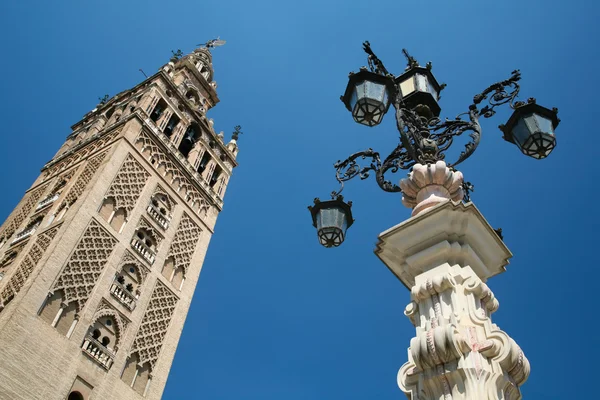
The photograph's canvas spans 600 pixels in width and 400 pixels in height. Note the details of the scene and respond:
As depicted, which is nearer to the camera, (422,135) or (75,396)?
(422,135)

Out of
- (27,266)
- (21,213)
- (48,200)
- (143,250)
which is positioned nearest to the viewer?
(27,266)

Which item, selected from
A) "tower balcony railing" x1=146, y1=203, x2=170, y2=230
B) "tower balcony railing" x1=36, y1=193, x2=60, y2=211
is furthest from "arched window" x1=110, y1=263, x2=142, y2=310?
"tower balcony railing" x1=36, y1=193, x2=60, y2=211

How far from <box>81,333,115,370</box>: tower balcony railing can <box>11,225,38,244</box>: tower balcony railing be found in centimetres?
437

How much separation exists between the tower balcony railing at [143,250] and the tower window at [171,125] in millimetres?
5987

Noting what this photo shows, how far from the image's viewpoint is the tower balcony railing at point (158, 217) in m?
18.6

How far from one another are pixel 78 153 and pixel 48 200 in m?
2.80

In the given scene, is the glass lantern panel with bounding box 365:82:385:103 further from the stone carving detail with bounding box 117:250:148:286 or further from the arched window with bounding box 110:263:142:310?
the stone carving detail with bounding box 117:250:148:286

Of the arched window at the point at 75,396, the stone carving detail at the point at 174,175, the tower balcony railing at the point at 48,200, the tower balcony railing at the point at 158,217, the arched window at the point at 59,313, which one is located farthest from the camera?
the stone carving detail at the point at 174,175

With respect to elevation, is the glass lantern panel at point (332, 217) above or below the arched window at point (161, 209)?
below

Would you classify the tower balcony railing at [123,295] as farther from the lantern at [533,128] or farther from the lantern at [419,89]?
the lantern at [533,128]

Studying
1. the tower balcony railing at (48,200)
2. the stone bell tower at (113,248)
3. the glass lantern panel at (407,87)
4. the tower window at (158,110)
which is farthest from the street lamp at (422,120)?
the tower window at (158,110)

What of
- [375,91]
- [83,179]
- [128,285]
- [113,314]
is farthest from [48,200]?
[375,91]

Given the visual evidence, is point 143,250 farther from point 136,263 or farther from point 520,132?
point 520,132

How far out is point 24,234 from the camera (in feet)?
56.1
